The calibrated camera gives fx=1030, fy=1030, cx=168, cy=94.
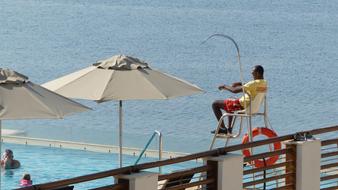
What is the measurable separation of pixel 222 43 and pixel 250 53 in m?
4.36

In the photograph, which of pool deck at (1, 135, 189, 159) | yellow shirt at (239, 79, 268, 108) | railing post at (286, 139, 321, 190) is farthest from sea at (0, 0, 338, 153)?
railing post at (286, 139, 321, 190)

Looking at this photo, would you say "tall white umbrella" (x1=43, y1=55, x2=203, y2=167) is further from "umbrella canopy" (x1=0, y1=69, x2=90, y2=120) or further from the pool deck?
the pool deck

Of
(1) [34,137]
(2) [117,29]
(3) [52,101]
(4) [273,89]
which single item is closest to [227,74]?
(4) [273,89]

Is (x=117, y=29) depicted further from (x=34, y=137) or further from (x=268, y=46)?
(x=34, y=137)

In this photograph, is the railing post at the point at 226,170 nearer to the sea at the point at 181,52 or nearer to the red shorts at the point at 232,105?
the red shorts at the point at 232,105

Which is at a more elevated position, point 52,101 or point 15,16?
point 15,16

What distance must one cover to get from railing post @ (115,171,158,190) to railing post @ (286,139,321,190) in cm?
190

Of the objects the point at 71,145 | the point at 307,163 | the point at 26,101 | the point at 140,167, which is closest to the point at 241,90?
the point at 307,163

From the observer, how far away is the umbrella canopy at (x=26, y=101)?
296 inches

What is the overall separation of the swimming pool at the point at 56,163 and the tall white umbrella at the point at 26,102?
310 inches

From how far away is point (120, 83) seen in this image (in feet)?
32.9

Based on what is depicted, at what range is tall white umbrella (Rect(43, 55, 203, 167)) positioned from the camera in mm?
9883

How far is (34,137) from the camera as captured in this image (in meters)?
20.5

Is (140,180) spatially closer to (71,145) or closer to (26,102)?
(26,102)
